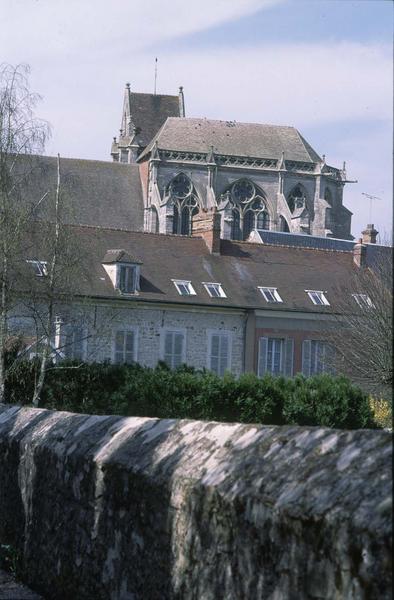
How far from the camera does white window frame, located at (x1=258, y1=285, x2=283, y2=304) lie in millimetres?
51750

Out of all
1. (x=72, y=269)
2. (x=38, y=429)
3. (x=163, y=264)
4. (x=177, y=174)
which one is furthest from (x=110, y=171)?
(x=38, y=429)

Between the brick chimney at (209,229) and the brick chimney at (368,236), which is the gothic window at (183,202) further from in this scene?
the brick chimney at (209,229)

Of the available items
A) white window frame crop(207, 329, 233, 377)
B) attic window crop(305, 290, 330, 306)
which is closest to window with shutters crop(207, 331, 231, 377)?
white window frame crop(207, 329, 233, 377)

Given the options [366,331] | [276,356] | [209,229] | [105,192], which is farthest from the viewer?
[105,192]

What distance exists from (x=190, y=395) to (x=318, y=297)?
16902mm

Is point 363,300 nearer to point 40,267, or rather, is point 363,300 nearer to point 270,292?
point 270,292

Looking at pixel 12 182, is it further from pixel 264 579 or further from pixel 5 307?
pixel 264 579

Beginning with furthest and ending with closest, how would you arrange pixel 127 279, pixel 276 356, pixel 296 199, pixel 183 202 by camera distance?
pixel 296 199 → pixel 183 202 → pixel 276 356 → pixel 127 279

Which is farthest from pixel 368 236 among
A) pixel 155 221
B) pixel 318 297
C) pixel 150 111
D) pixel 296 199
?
pixel 150 111

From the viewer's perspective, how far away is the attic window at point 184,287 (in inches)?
1981

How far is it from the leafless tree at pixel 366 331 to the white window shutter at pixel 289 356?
2227 mm

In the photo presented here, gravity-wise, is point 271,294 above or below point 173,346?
above

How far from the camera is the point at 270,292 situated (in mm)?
52562

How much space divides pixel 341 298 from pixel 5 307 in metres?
17.1
